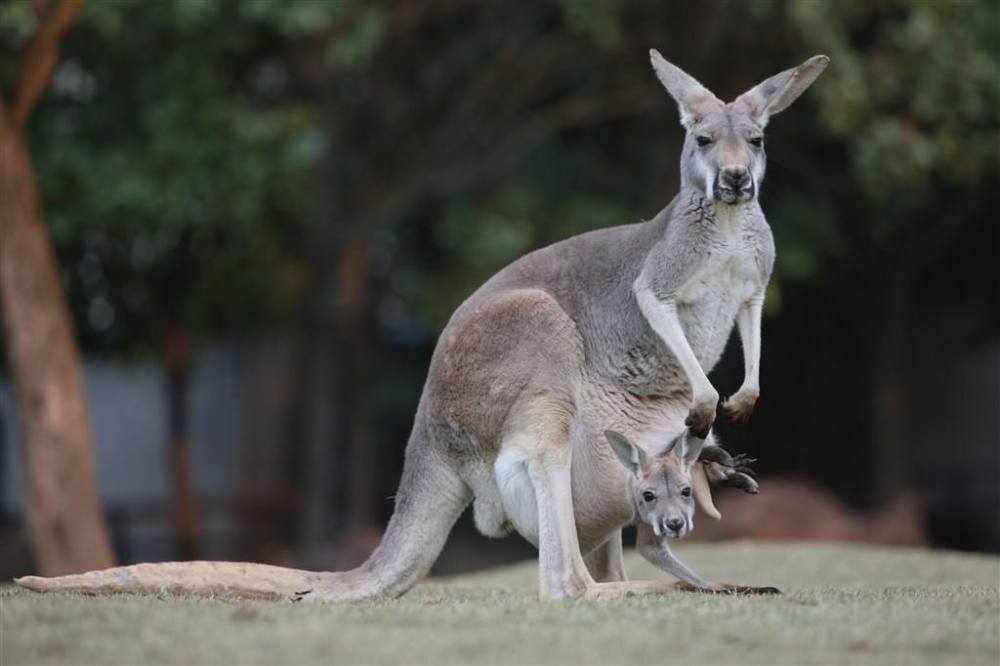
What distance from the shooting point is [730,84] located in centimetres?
1366

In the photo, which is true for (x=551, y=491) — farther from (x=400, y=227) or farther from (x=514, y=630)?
(x=400, y=227)

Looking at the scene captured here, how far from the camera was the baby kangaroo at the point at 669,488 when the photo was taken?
6.07 meters

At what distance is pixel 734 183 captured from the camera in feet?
20.0

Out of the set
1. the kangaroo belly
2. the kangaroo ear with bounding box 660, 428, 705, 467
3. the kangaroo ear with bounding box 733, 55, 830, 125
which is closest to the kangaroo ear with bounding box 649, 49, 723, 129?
the kangaroo ear with bounding box 733, 55, 830, 125

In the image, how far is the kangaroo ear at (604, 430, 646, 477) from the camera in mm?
6297

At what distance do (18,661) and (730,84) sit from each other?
10.1m

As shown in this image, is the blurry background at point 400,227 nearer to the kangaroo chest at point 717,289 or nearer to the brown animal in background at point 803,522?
the brown animal in background at point 803,522

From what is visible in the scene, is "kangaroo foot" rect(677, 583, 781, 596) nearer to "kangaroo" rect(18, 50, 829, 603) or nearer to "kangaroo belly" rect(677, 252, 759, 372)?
"kangaroo" rect(18, 50, 829, 603)

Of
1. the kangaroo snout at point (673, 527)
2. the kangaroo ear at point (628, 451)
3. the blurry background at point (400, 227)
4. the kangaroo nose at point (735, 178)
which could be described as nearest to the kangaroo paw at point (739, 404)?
the kangaroo ear at point (628, 451)

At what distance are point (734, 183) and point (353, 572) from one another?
81.7 inches

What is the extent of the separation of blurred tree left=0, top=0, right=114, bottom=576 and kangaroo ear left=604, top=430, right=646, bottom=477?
611 cm

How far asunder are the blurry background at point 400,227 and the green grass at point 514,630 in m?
6.58

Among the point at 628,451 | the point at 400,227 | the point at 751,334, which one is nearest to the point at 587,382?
the point at 628,451

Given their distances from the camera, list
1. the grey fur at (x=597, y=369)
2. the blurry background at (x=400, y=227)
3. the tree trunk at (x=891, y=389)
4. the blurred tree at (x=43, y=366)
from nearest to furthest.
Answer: the grey fur at (x=597, y=369)
the blurred tree at (x=43, y=366)
the blurry background at (x=400, y=227)
the tree trunk at (x=891, y=389)
